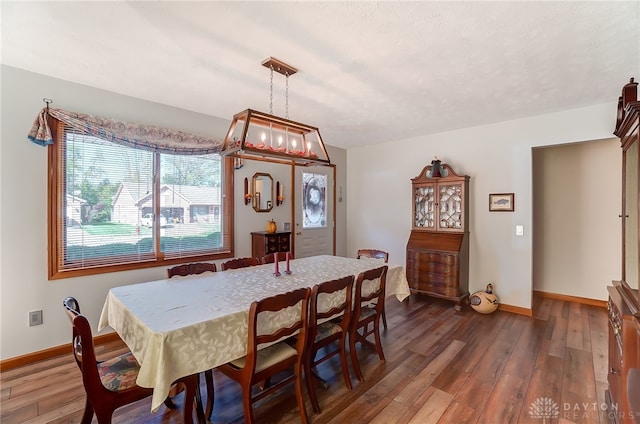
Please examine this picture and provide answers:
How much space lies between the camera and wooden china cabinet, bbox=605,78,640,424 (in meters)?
1.53

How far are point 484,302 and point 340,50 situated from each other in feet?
11.8

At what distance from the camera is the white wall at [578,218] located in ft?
13.4

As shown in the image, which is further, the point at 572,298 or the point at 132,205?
the point at 572,298

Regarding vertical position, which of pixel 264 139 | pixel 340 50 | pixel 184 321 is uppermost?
pixel 340 50

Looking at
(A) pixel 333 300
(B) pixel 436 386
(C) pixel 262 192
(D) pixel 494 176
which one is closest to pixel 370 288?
(A) pixel 333 300

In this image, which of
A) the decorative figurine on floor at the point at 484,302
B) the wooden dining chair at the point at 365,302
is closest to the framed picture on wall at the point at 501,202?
the decorative figurine on floor at the point at 484,302

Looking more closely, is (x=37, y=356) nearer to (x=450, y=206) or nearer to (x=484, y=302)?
(x=484, y=302)

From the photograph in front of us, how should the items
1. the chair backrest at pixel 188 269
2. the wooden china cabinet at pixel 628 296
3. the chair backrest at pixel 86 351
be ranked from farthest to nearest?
the chair backrest at pixel 188 269 → the wooden china cabinet at pixel 628 296 → the chair backrest at pixel 86 351

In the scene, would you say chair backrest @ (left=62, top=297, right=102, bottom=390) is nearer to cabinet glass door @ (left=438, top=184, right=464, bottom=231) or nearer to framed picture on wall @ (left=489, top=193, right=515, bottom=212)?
cabinet glass door @ (left=438, top=184, right=464, bottom=231)

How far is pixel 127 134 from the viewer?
10.2ft

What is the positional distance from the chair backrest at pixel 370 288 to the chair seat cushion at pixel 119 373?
1.54m

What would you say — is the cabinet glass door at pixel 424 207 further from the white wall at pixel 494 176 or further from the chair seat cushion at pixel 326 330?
the chair seat cushion at pixel 326 330

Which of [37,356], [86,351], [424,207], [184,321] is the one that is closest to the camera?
[86,351]

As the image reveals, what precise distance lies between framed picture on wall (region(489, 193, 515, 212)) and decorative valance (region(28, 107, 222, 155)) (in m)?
3.86
